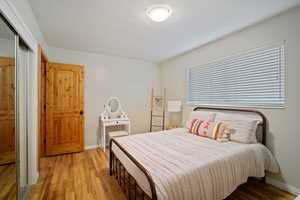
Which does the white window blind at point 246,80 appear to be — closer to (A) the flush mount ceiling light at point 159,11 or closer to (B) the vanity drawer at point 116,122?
(A) the flush mount ceiling light at point 159,11

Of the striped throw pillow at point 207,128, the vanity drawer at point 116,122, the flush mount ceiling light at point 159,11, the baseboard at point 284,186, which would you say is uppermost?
the flush mount ceiling light at point 159,11

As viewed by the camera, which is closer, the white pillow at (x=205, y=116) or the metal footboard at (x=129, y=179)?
the metal footboard at (x=129, y=179)

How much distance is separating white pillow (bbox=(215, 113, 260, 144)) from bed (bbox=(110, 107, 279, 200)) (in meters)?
0.10

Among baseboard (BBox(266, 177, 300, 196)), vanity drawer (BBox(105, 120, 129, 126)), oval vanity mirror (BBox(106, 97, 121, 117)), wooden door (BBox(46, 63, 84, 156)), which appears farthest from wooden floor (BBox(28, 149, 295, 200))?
oval vanity mirror (BBox(106, 97, 121, 117))

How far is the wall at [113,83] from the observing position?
3498 mm

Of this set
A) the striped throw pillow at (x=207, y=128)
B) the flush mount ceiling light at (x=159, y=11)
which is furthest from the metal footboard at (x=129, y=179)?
the flush mount ceiling light at (x=159, y=11)

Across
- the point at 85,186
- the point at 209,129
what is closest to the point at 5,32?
the point at 85,186

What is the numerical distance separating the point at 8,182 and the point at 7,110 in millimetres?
700

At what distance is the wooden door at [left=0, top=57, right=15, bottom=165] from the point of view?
1203mm

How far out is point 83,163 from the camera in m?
2.70

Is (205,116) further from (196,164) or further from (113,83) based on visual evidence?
(113,83)

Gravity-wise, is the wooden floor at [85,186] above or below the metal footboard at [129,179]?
below

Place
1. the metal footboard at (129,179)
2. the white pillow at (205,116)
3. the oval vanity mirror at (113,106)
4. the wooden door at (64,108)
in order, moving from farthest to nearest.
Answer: the oval vanity mirror at (113,106)
the wooden door at (64,108)
the white pillow at (205,116)
the metal footboard at (129,179)

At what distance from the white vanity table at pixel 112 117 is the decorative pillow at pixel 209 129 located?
1.77m
